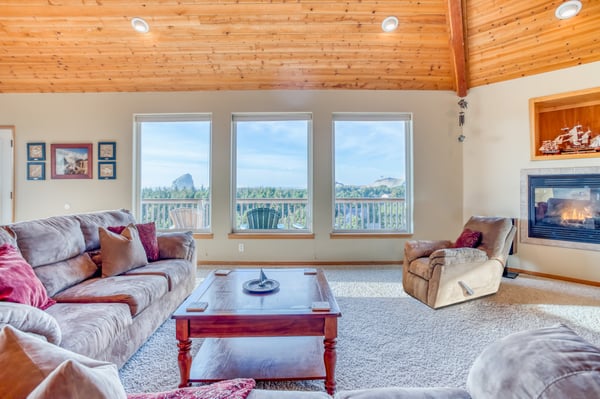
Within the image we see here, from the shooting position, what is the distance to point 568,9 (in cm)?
326

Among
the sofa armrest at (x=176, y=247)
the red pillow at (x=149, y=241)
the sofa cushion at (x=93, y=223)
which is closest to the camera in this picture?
the sofa cushion at (x=93, y=223)

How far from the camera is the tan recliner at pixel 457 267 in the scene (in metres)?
2.89

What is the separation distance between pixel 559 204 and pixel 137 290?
17.1 feet

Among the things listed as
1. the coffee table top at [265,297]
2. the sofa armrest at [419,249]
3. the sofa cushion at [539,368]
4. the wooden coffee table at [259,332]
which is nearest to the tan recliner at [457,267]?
the sofa armrest at [419,249]

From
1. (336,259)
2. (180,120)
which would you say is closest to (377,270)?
(336,259)

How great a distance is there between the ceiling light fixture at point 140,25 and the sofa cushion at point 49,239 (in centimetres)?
266

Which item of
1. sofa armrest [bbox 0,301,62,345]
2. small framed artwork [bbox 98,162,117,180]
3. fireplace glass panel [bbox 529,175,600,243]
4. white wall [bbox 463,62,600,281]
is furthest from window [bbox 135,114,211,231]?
fireplace glass panel [bbox 529,175,600,243]

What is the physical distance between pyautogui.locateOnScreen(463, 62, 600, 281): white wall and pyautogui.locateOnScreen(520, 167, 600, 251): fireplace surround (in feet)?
0.34

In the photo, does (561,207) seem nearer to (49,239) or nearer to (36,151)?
(49,239)

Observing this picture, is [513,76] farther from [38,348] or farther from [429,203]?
[38,348]

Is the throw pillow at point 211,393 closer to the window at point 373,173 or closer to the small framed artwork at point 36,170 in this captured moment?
the window at point 373,173

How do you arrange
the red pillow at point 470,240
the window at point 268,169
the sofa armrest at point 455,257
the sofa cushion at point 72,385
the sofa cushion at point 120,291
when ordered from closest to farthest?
the sofa cushion at point 72,385 → the sofa cushion at point 120,291 → the sofa armrest at point 455,257 → the red pillow at point 470,240 → the window at point 268,169

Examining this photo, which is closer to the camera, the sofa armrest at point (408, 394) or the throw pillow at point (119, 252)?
the sofa armrest at point (408, 394)

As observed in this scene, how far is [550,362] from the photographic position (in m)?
0.74
